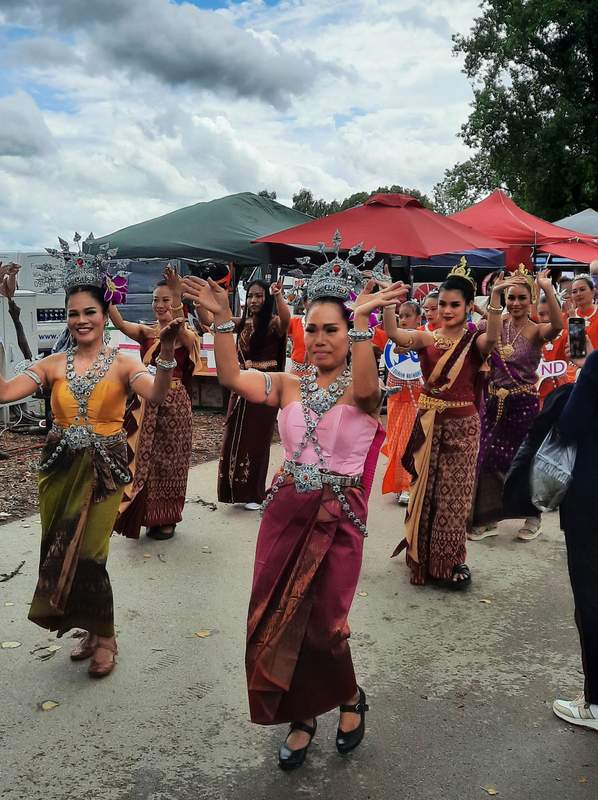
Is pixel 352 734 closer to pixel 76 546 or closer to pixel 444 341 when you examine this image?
pixel 76 546

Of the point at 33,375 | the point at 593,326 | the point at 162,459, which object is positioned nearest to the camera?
the point at 33,375

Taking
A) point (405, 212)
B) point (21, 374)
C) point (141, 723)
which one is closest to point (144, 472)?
point (21, 374)

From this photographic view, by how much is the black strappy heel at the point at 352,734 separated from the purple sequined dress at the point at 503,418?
3.02 metres

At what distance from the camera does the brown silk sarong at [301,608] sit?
9.22 ft

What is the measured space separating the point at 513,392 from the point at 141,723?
3.76 metres

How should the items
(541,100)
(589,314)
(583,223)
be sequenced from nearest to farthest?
1. (589,314)
2. (583,223)
3. (541,100)

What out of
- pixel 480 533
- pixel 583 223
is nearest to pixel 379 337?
pixel 480 533

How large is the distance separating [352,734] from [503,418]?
11.0 ft

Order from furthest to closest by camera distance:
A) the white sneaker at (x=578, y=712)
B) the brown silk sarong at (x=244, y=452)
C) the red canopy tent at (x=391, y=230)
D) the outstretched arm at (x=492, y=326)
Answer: the red canopy tent at (x=391, y=230), the brown silk sarong at (x=244, y=452), the outstretched arm at (x=492, y=326), the white sneaker at (x=578, y=712)

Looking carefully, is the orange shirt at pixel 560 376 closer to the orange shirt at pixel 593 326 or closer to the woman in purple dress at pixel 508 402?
the orange shirt at pixel 593 326

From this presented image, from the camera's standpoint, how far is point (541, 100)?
2319 cm

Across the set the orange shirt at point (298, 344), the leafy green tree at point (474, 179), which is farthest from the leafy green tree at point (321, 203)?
the orange shirt at point (298, 344)

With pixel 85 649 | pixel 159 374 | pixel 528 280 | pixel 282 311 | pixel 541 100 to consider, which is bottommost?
pixel 85 649

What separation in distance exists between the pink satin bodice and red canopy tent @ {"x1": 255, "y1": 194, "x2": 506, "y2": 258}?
158 inches
